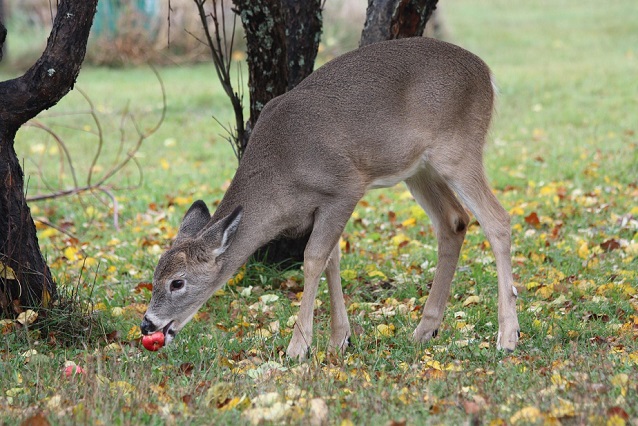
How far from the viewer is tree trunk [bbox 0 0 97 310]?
214 inches

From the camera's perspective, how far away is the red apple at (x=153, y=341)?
5191mm

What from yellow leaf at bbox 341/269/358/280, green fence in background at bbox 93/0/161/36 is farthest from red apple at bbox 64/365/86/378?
green fence in background at bbox 93/0/161/36

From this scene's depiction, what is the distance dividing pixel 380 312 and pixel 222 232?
1435 millimetres

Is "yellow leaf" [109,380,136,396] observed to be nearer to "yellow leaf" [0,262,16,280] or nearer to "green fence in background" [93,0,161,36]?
"yellow leaf" [0,262,16,280]

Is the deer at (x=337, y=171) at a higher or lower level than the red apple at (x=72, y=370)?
higher

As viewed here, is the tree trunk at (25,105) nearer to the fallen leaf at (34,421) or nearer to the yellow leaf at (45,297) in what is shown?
the yellow leaf at (45,297)

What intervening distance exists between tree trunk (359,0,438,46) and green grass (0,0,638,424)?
3.55 ft

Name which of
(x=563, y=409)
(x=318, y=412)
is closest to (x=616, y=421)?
(x=563, y=409)

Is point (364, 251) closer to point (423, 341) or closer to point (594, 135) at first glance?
point (423, 341)

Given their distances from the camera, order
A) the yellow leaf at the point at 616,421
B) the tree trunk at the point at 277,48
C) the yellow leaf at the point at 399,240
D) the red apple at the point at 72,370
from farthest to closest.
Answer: the yellow leaf at the point at 399,240, the tree trunk at the point at 277,48, the red apple at the point at 72,370, the yellow leaf at the point at 616,421

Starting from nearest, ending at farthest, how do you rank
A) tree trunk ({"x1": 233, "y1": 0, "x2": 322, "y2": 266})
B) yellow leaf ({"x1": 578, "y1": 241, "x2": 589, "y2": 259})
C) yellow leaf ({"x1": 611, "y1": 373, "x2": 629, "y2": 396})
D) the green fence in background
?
yellow leaf ({"x1": 611, "y1": 373, "x2": 629, "y2": 396}) < tree trunk ({"x1": 233, "y1": 0, "x2": 322, "y2": 266}) < yellow leaf ({"x1": 578, "y1": 241, "x2": 589, "y2": 259}) < the green fence in background

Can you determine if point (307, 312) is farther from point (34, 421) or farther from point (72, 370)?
point (34, 421)

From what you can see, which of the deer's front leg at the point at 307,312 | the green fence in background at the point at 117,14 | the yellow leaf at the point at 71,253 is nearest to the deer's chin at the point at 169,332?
the deer's front leg at the point at 307,312

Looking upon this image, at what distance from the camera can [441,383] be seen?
14.4ft
